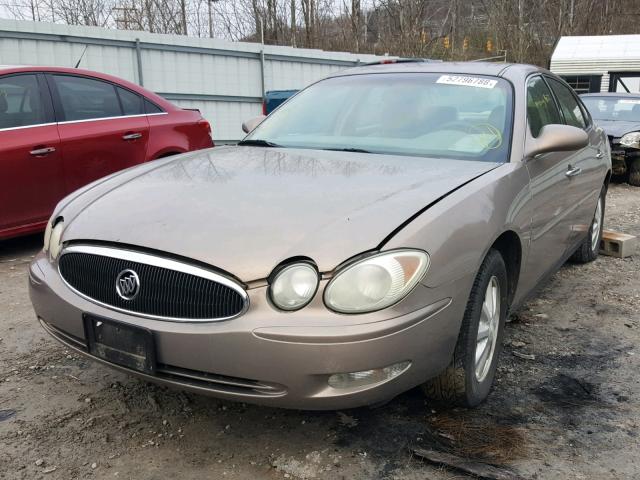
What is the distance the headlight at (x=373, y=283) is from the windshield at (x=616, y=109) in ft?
31.0

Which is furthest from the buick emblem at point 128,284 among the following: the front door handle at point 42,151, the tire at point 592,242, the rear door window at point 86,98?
the tire at point 592,242

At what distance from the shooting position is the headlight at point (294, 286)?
6.41 ft

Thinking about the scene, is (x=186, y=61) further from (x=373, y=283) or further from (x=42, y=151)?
(x=373, y=283)

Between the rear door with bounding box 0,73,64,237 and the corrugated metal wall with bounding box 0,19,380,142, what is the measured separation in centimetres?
466

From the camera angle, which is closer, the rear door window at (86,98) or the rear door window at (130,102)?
the rear door window at (86,98)

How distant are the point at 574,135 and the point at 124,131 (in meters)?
3.87

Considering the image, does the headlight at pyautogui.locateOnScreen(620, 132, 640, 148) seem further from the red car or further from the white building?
the white building

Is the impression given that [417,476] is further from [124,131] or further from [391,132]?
[124,131]

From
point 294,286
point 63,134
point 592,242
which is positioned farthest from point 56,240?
point 592,242

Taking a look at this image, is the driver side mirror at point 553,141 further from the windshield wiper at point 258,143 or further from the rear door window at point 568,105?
the windshield wiper at point 258,143

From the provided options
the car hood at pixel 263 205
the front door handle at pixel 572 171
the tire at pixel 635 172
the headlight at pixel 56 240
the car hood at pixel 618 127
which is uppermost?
the car hood at pixel 263 205

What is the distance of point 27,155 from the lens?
4.69 meters

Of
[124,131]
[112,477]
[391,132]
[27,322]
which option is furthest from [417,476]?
[124,131]

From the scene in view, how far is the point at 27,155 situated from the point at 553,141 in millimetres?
3835
